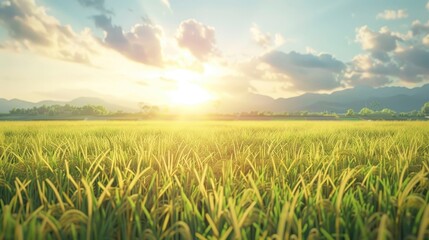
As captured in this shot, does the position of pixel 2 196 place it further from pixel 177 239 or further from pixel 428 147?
pixel 428 147

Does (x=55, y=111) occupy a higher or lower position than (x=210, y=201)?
lower

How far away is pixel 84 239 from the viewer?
1.18m

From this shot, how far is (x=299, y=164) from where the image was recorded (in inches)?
112

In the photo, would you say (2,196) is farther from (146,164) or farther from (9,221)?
(9,221)

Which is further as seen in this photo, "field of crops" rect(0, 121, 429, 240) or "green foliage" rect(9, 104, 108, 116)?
"green foliage" rect(9, 104, 108, 116)

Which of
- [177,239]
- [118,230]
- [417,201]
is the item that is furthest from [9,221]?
[417,201]

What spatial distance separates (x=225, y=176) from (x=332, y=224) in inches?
33.8

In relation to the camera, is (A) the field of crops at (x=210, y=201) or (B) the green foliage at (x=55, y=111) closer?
(A) the field of crops at (x=210, y=201)

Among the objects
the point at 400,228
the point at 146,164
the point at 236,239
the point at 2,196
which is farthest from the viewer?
the point at 146,164

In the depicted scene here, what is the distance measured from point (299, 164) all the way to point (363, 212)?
→ 1.34 m

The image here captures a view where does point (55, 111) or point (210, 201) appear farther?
point (55, 111)

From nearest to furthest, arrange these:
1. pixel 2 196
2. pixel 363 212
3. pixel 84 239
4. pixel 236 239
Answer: pixel 236 239 → pixel 84 239 → pixel 363 212 → pixel 2 196

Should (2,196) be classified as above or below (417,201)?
below

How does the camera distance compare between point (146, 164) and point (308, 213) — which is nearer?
point (308, 213)
